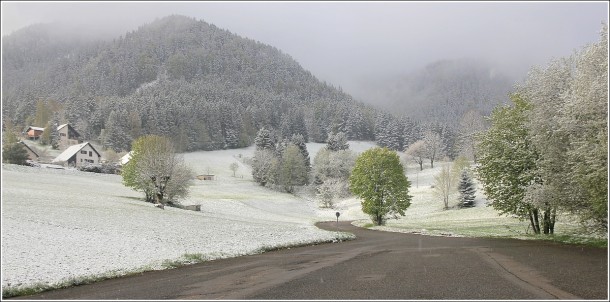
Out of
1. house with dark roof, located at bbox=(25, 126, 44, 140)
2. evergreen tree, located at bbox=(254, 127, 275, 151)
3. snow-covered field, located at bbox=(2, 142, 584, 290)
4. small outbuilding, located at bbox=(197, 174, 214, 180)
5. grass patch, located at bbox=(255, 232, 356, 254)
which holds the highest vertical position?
house with dark roof, located at bbox=(25, 126, 44, 140)

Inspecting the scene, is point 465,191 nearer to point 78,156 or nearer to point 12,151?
point 12,151

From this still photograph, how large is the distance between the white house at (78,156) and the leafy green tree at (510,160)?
114 meters

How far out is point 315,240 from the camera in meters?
37.2

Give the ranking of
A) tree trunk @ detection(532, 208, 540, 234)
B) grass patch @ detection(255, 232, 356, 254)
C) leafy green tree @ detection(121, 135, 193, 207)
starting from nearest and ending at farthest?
grass patch @ detection(255, 232, 356, 254)
tree trunk @ detection(532, 208, 540, 234)
leafy green tree @ detection(121, 135, 193, 207)

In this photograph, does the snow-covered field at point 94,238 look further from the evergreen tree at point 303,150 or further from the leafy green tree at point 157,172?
the evergreen tree at point 303,150

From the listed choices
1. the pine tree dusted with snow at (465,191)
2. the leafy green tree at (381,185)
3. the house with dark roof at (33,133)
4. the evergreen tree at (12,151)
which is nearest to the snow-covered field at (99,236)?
the leafy green tree at (381,185)

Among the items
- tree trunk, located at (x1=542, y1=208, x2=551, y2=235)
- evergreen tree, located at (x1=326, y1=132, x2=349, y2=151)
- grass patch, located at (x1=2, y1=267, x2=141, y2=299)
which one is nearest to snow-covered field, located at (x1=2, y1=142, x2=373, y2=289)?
grass patch, located at (x1=2, y1=267, x2=141, y2=299)

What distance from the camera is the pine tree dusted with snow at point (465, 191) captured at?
280ft

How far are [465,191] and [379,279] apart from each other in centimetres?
7408

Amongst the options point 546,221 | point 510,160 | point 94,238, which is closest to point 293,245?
point 94,238

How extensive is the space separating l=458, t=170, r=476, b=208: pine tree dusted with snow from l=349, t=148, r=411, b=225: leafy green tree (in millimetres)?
24947

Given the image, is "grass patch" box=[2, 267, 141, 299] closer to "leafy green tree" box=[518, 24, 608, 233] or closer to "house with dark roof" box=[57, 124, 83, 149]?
"leafy green tree" box=[518, 24, 608, 233]

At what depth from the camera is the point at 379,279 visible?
57.2 feet

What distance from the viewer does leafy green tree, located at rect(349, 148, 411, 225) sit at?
208 ft
